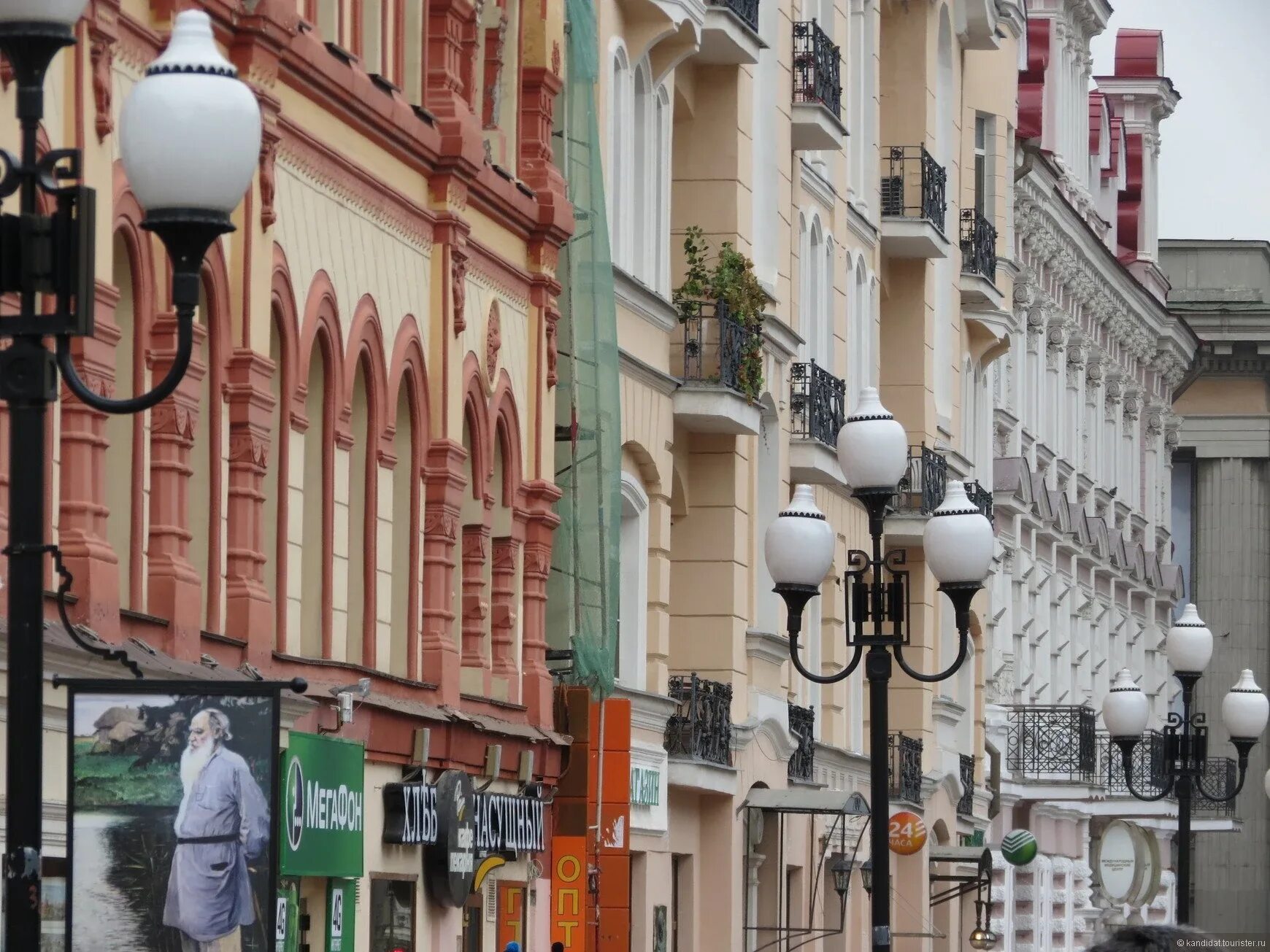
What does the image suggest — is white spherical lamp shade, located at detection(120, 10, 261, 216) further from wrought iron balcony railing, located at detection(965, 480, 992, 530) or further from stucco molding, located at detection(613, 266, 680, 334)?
Result: wrought iron balcony railing, located at detection(965, 480, 992, 530)

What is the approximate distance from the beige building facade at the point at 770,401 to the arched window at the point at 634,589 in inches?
1.3

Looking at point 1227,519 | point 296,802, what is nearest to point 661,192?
point 296,802

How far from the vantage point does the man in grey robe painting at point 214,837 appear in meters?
11.7

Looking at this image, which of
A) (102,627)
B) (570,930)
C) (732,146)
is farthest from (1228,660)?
(102,627)

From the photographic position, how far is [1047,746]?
55.0 meters

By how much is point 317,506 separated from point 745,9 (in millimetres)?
12293

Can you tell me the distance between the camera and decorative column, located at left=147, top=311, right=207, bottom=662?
62.7ft

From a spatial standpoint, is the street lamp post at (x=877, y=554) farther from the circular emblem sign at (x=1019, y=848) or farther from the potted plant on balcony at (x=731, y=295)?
the circular emblem sign at (x=1019, y=848)

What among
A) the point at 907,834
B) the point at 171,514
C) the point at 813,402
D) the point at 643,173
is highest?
the point at 643,173

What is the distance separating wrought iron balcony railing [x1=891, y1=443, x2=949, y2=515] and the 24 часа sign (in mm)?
17562

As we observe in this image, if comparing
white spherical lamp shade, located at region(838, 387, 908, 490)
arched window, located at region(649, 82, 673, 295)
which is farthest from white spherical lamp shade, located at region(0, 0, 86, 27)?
arched window, located at region(649, 82, 673, 295)

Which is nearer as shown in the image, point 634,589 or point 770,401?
point 634,589

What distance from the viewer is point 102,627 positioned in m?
17.5

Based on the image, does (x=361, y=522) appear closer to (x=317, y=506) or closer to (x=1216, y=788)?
(x=317, y=506)
